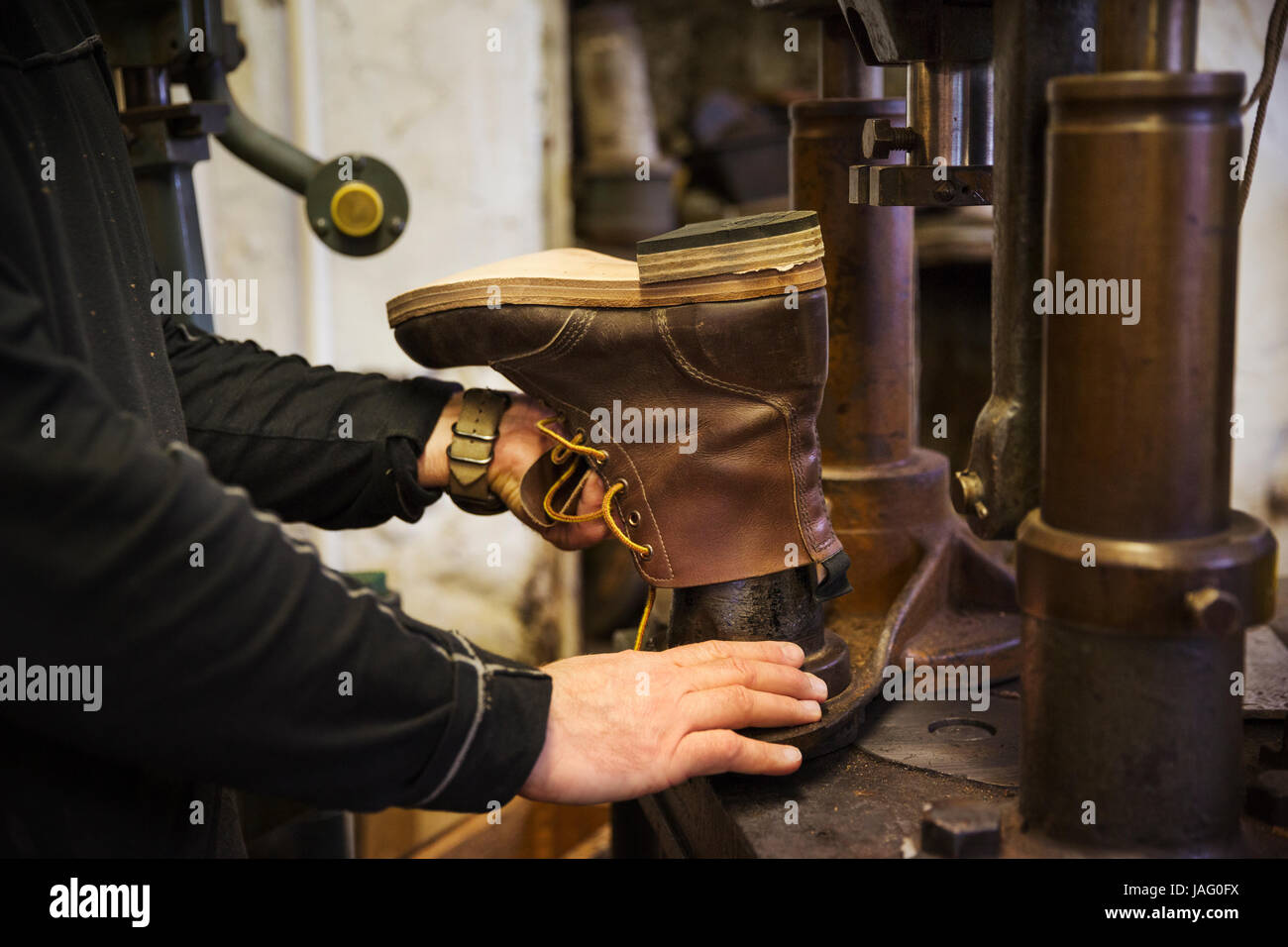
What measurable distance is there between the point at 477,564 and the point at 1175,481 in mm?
1912

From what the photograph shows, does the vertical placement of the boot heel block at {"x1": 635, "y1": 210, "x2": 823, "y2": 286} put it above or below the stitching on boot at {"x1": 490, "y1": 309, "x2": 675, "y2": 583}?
above

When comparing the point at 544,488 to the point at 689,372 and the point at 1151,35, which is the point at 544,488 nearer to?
the point at 689,372

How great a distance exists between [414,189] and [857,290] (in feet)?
4.41

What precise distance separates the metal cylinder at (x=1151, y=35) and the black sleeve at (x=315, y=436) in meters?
0.66

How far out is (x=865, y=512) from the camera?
1174 mm

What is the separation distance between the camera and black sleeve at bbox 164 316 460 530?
1.13 meters

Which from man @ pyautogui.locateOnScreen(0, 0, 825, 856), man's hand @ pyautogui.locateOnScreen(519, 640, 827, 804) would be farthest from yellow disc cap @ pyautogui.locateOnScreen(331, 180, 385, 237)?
man's hand @ pyautogui.locateOnScreen(519, 640, 827, 804)

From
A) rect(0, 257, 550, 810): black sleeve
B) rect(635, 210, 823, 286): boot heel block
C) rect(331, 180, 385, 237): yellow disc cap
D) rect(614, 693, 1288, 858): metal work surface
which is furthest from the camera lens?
rect(331, 180, 385, 237): yellow disc cap

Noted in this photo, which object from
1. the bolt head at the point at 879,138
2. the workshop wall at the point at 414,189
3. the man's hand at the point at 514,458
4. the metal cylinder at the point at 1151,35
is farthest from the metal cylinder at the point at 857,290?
the workshop wall at the point at 414,189

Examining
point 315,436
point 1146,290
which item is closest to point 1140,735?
point 1146,290

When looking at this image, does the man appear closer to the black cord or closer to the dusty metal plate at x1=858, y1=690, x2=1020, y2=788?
the dusty metal plate at x1=858, y1=690, x2=1020, y2=788

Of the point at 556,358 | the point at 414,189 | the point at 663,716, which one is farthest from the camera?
the point at 414,189

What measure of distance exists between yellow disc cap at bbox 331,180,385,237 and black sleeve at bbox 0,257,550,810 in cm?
74

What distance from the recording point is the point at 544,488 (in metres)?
1.07
